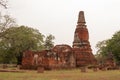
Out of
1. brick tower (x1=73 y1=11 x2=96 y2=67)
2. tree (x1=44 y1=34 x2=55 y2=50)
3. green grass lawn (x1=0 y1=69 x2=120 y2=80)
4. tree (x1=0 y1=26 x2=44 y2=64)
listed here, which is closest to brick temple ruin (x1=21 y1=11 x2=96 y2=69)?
brick tower (x1=73 y1=11 x2=96 y2=67)

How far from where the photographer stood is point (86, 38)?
1711 inches

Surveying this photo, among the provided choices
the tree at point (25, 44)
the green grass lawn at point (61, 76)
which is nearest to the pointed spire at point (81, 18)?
the tree at point (25, 44)

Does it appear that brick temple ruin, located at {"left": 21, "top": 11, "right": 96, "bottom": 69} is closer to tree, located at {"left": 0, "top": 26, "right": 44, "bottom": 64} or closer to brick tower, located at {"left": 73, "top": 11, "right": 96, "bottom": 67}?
brick tower, located at {"left": 73, "top": 11, "right": 96, "bottom": 67}

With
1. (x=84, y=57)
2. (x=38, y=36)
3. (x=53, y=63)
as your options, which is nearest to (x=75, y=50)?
(x=84, y=57)

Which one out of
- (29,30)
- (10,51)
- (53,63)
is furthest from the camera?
(29,30)

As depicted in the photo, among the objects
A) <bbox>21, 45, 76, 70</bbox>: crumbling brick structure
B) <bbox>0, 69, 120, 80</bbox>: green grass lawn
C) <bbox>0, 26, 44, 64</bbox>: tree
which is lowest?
<bbox>0, 69, 120, 80</bbox>: green grass lawn

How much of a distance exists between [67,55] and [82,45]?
4352 millimetres

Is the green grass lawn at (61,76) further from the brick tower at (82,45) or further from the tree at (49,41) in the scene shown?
the tree at (49,41)

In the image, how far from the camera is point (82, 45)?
42844 millimetres

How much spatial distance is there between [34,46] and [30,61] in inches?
768

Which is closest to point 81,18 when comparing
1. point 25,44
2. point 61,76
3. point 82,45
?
point 82,45

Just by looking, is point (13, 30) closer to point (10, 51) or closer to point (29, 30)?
point (10, 51)

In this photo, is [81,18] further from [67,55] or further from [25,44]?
[25,44]

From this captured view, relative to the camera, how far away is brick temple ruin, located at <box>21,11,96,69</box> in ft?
124
